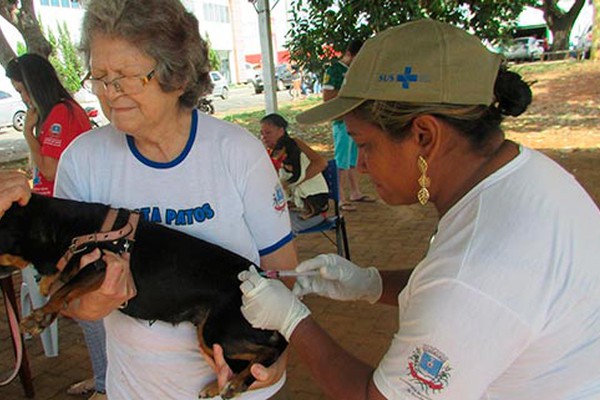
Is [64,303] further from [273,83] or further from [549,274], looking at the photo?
[273,83]

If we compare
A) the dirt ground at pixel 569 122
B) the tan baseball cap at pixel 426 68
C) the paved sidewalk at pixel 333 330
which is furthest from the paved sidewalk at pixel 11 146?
the tan baseball cap at pixel 426 68

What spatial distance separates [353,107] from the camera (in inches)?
54.8

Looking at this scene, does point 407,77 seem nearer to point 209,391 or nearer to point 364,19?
point 209,391

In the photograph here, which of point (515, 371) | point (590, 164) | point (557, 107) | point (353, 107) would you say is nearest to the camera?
point (515, 371)

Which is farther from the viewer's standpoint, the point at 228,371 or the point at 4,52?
the point at 4,52

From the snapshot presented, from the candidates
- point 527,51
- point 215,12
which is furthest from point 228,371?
point 215,12

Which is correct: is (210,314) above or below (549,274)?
below

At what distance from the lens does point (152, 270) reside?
1.77 metres

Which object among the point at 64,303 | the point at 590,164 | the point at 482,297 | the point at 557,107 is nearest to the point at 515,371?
the point at 482,297

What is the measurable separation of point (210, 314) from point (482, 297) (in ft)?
3.25

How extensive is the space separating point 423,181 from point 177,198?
77 cm

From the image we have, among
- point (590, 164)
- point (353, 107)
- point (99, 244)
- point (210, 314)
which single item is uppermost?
point (353, 107)

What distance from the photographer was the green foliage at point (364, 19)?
572 cm

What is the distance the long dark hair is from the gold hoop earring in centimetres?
291
